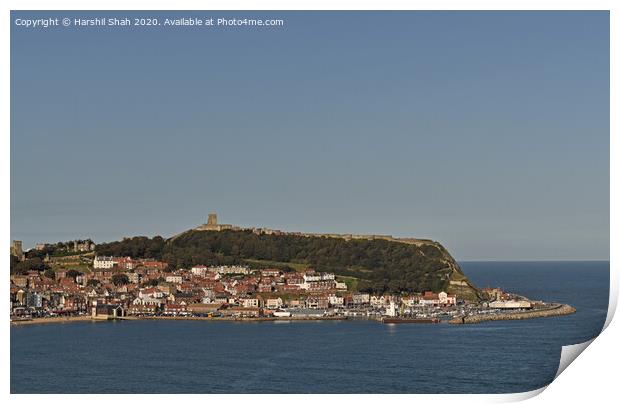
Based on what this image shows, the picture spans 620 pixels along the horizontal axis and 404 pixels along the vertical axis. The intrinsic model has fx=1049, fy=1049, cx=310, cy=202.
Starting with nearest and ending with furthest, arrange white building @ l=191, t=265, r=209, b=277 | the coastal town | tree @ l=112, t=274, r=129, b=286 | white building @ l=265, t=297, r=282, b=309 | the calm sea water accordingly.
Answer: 1. the calm sea water
2. the coastal town
3. white building @ l=191, t=265, r=209, b=277
4. tree @ l=112, t=274, r=129, b=286
5. white building @ l=265, t=297, r=282, b=309

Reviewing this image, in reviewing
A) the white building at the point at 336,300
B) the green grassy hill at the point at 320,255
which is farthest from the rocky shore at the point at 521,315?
the white building at the point at 336,300

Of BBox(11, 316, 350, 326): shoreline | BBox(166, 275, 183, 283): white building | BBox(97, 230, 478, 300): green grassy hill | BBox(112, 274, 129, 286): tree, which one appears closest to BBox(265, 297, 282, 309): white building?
BBox(11, 316, 350, 326): shoreline

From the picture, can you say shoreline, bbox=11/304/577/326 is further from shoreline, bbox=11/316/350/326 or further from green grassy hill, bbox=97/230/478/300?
green grassy hill, bbox=97/230/478/300

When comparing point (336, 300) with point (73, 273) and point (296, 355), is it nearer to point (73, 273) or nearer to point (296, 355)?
point (296, 355)

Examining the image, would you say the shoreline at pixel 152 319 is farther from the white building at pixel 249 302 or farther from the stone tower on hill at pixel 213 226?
the stone tower on hill at pixel 213 226

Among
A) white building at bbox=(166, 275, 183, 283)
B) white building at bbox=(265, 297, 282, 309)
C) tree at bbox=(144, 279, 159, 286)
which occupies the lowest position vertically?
white building at bbox=(265, 297, 282, 309)

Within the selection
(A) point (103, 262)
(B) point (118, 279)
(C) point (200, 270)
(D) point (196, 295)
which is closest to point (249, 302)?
(D) point (196, 295)

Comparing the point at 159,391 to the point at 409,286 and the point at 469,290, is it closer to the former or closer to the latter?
the point at 409,286

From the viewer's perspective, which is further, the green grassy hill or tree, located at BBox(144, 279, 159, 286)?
tree, located at BBox(144, 279, 159, 286)
